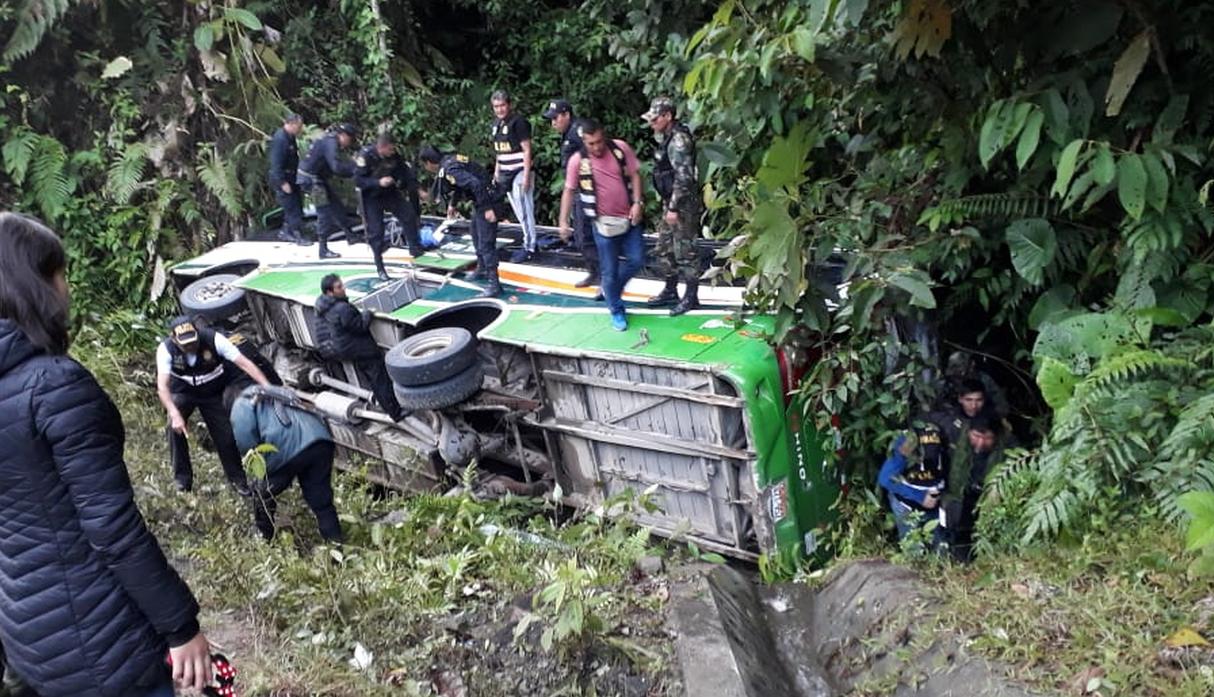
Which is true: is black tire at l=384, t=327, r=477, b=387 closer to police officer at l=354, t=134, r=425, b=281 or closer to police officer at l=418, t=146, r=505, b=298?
police officer at l=418, t=146, r=505, b=298

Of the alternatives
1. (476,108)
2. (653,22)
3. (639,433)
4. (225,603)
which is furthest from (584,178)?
(476,108)

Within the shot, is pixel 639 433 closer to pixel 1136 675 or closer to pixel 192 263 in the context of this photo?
pixel 1136 675

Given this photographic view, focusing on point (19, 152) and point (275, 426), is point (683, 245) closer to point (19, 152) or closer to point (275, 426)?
point (275, 426)

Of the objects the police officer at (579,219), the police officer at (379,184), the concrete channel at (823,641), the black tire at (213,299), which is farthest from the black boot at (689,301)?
the black tire at (213,299)

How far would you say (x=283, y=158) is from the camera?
927cm

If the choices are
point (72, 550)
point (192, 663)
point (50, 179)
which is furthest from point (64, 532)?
point (50, 179)

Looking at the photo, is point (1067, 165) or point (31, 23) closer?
point (1067, 165)

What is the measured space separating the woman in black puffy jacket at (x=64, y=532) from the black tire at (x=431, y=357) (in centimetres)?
427

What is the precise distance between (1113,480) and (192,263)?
27.4ft

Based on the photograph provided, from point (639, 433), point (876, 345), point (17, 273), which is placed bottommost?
point (639, 433)

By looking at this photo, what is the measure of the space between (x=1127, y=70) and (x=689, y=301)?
10.1 ft

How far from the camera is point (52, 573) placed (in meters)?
2.41

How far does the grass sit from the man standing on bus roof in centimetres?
310

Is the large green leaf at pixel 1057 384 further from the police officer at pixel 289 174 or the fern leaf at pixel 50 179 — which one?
the fern leaf at pixel 50 179
